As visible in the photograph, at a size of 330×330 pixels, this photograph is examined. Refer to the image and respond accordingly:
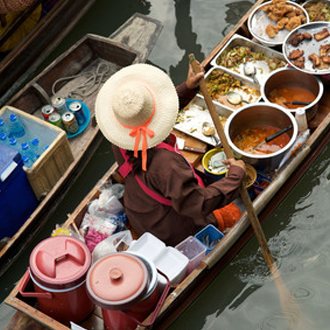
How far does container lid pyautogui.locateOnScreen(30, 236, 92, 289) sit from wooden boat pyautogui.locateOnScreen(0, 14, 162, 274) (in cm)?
122

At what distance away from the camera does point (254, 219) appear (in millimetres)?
4168

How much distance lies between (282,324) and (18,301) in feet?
7.58

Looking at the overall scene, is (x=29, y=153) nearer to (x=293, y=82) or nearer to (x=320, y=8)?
(x=293, y=82)

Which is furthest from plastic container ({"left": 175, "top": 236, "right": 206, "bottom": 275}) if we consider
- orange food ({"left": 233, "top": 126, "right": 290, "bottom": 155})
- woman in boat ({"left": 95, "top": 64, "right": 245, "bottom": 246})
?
orange food ({"left": 233, "top": 126, "right": 290, "bottom": 155})

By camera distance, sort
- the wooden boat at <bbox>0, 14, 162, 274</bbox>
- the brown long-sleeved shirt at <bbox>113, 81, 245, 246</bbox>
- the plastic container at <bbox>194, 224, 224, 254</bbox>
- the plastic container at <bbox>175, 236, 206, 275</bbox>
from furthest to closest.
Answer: the wooden boat at <bbox>0, 14, 162, 274</bbox> < the plastic container at <bbox>194, 224, 224, 254</bbox> < the plastic container at <bbox>175, 236, 206, 275</bbox> < the brown long-sleeved shirt at <bbox>113, 81, 245, 246</bbox>

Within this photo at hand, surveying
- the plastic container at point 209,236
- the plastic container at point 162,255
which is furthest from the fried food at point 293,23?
the plastic container at point 162,255

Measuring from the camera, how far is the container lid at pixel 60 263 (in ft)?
11.9

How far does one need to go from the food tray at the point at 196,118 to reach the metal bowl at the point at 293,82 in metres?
0.45

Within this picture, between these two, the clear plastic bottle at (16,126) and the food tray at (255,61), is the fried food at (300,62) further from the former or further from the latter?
the clear plastic bottle at (16,126)

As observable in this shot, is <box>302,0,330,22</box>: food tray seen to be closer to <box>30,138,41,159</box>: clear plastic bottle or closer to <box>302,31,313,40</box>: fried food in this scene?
<box>302,31,313,40</box>: fried food

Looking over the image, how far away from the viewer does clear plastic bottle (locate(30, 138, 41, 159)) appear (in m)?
5.32

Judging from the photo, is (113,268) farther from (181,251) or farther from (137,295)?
(181,251)

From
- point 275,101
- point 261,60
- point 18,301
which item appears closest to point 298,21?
point 261,60

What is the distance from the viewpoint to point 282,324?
184 inches
